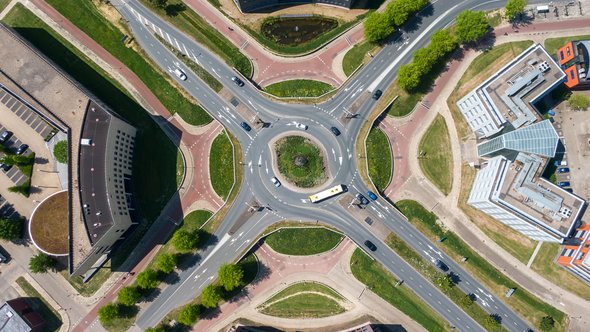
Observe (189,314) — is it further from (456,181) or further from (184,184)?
(456,181)

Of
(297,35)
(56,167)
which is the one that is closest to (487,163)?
(297,35)

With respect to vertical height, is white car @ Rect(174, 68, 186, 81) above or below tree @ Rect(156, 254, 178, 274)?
above

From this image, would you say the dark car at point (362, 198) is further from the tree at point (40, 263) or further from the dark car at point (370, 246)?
the tree at point (40, 263)

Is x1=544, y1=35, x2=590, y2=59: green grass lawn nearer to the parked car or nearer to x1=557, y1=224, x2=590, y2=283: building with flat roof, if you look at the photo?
x1=557, y1=224, x2=590, y2=283: building with flat roof

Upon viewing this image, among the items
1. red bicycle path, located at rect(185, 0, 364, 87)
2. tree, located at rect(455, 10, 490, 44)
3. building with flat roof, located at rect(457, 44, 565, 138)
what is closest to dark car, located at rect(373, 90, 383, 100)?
red bicycle path, located at rect(185, 0, 364, 87)

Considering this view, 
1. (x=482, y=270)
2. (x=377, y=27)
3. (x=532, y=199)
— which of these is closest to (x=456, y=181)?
(x=532, y=199)
